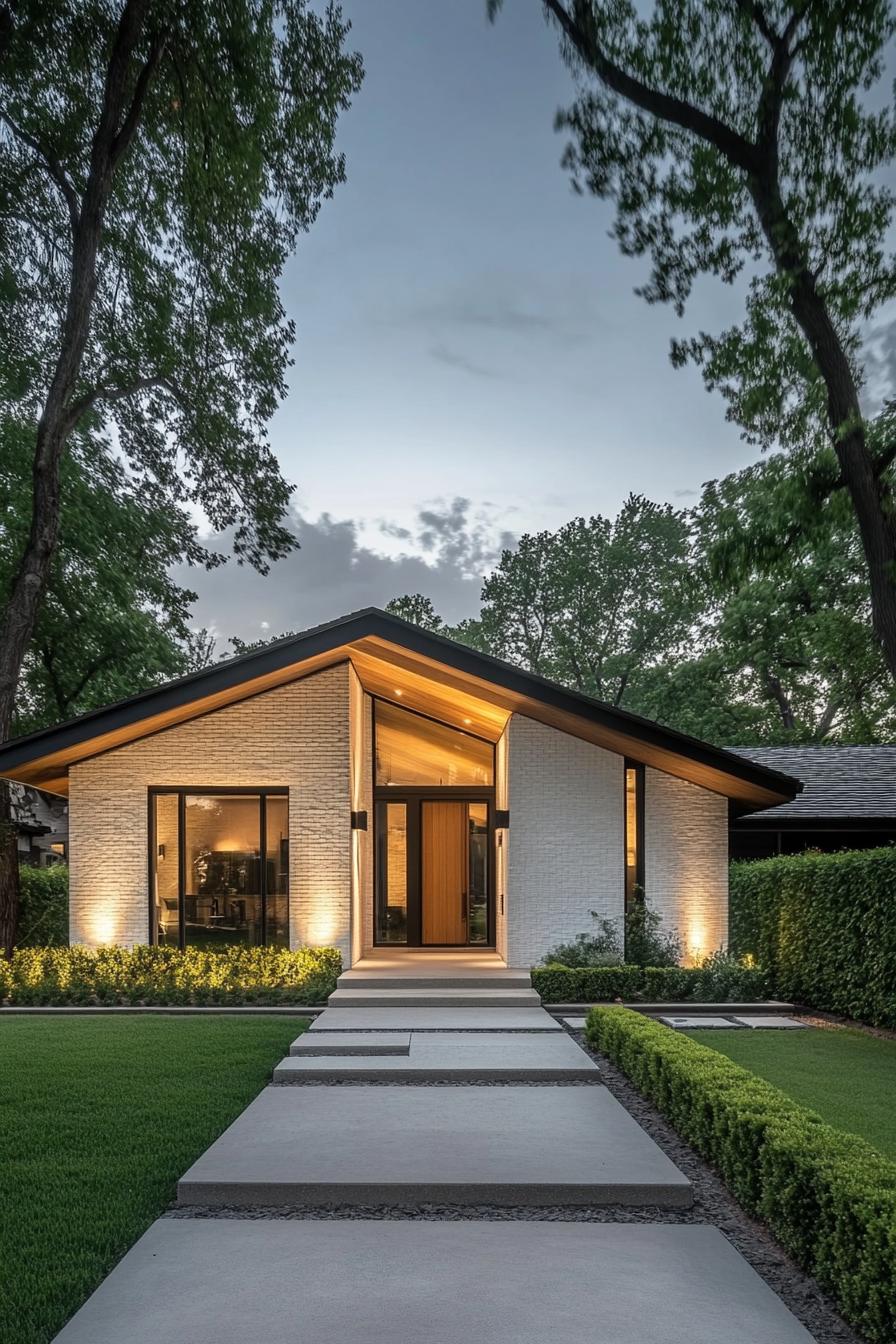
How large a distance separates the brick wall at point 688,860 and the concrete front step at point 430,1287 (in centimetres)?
821

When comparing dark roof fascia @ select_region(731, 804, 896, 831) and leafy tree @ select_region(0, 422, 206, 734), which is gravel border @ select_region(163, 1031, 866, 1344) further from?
leafy tree @ select_region(0, 422, 206, 734)

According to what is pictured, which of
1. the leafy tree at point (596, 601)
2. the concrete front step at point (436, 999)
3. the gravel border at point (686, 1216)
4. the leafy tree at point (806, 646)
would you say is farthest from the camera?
the leafy tree at point (596, 601)

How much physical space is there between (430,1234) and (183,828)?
29.4 feet

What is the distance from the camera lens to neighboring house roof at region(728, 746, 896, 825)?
51.1 ft

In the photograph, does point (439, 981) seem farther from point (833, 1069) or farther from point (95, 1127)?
point (95, 1127)

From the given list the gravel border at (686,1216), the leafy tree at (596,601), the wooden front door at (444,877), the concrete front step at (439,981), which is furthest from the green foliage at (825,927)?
the leafy tree at (596,601)

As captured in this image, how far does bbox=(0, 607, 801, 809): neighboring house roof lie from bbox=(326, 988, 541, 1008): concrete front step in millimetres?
3380

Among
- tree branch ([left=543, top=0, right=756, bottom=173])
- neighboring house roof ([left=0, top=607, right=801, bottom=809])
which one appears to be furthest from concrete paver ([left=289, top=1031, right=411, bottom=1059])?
tree branch ([left=543, top=0, right=756, bottom=173])

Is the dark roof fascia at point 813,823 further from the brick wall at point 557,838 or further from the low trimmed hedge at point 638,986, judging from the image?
the low trimmed hedge at point 638,986

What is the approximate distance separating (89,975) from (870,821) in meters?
12.3

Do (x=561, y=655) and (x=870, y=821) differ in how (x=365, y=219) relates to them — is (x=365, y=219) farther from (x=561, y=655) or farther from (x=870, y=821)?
(x=561, y=655)

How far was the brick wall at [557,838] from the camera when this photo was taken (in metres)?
12.4

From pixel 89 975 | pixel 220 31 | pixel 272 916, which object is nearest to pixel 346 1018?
pixel 272 916

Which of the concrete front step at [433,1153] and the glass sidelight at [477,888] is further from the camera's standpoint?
the glass sidelight at [477,888]
